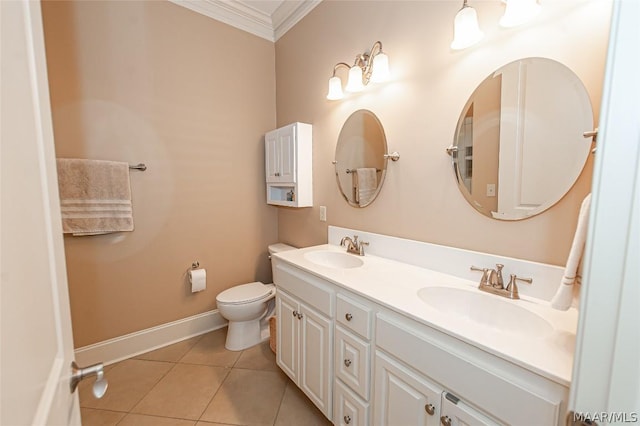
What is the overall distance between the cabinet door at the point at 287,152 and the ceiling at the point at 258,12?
3.23ft

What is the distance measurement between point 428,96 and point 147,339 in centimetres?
268

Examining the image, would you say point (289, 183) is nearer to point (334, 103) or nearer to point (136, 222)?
point (334, 103)

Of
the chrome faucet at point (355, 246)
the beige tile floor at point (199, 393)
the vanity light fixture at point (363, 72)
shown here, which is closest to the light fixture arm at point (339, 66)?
the vanity light fixture at point (363, 72)

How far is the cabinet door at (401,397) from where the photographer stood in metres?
0.92

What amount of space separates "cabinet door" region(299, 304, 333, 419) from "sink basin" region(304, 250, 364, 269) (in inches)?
15.9

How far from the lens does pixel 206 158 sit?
2359mm

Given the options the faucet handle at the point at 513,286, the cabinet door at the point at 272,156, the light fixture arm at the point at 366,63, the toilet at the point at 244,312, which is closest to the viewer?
the faucet handle at the point at 513,286

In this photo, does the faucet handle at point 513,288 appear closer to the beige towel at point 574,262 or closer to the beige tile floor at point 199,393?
the beige towel at point 574,262

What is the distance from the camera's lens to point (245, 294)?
86.9 inches

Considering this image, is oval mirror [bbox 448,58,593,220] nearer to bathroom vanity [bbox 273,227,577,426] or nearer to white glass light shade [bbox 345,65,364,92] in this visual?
bathroom vanity [bbox 273,227,577,426]

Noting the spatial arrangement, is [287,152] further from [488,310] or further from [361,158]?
[488,310]

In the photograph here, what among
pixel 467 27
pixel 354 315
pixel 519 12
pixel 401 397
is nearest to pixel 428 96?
pixel 467 27

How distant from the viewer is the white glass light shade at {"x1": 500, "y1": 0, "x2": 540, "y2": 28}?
1008 mm

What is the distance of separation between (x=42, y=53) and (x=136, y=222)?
179 centimetres
